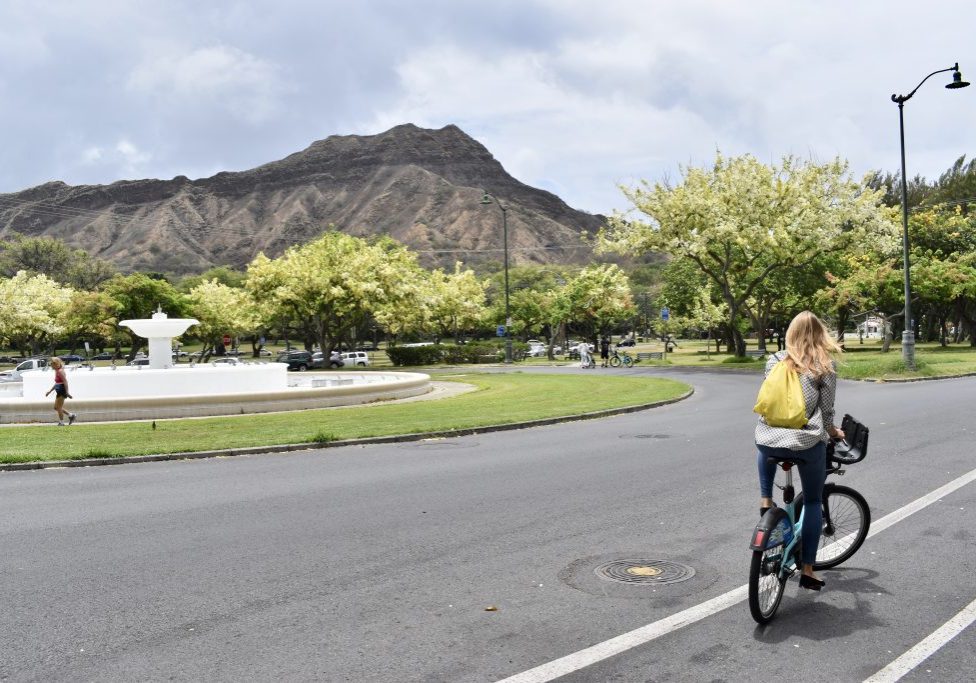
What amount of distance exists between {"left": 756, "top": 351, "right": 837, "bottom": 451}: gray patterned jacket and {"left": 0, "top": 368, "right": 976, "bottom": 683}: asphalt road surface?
1.03 m

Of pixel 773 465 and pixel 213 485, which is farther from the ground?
pixel 773 465

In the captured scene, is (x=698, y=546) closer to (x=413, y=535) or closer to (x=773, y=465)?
(x=773, y=465)

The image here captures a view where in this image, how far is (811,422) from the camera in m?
5.05

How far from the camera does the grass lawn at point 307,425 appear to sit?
1388cm

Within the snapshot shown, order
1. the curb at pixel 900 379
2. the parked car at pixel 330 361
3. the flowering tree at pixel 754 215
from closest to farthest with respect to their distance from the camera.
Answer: the curb at pixel 900 379
the flowering tree at pixel 754 215
the parked car at pixel 330 361

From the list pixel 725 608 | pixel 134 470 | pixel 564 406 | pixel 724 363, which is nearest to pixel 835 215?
pixel 724 363

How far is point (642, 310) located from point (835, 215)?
245ft

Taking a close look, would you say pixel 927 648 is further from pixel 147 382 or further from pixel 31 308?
pixel 31 308

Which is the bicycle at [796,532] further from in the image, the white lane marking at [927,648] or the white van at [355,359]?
the white van at [355,359]

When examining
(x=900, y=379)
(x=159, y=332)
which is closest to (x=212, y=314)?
(x=159, y=332)

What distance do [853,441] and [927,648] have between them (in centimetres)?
134

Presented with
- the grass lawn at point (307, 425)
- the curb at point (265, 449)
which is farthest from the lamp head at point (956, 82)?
the curb at point (265, 449)

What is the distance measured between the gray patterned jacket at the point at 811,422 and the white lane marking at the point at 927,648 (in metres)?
1.21

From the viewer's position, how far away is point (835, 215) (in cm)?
3844
